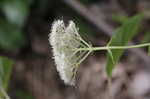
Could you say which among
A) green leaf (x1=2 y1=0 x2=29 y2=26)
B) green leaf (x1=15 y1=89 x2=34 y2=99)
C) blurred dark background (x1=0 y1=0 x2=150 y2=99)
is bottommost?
green leaf (x1=15 y1=89 x2=34 y2=99)

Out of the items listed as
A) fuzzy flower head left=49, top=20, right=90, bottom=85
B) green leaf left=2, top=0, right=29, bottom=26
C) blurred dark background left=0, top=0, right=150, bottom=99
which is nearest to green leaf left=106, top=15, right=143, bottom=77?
fuzzy flower head left=49, top=20, right=90, bottom=85

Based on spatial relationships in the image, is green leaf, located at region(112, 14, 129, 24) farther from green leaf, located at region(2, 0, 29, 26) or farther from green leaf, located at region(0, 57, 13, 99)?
green leaf, located at region(0, 57, 13, 99)

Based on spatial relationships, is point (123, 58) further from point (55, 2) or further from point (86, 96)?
point (55, 2)

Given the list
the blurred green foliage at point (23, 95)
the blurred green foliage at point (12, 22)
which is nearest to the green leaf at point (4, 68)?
the blurred green foliage at point (23, 95)


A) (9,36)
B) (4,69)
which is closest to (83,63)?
(9,36)

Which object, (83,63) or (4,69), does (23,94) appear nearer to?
(83,63)

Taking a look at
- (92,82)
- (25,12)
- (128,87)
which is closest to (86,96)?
(92,82)

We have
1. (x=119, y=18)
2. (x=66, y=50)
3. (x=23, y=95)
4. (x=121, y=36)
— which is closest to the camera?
(x=66, y=50)

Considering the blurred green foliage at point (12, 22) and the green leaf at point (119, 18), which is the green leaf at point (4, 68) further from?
the green leaf at point (119, 18)
